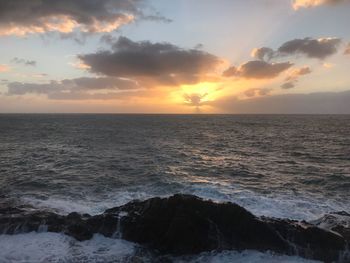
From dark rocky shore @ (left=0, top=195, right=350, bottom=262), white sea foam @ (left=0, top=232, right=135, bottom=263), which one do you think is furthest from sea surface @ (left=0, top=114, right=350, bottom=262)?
dark rocky shore @ (left=0, top=195, right=350, bottom=262)

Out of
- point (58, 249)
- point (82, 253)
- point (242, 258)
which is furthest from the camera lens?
point (58, 249)

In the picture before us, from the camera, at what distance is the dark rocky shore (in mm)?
15984

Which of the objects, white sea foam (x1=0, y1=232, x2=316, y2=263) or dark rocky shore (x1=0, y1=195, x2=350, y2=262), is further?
dark rocky shore (x1=0, y1=195, x2=350, y2=262)

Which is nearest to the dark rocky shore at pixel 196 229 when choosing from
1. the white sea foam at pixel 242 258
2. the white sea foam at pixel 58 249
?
the white sea foam at pixel 242 258

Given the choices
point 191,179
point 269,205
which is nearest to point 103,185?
point 191,179

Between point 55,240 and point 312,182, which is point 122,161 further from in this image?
point 55,240

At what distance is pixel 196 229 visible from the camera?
1656 cm

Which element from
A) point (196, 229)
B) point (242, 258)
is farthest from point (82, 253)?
point (242, 258)

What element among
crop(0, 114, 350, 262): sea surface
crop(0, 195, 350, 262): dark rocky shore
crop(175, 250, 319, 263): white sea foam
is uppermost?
crop(0, 195, 350, 262): dark rocky shore

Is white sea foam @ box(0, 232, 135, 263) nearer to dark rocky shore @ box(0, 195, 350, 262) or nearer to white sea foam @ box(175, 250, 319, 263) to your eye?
dark rocky shore @ box(0, 195, 350, 262)

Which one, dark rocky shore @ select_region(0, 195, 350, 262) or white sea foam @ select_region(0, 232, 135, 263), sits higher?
dark rocky shore @ select_region(0, 195, 350, 262)

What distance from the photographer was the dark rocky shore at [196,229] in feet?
52.4

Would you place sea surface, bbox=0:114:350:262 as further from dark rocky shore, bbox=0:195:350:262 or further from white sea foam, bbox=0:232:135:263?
dark rocky shore, bbox=0:195:350:262

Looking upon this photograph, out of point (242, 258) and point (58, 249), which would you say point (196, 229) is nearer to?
point (242, 258)
